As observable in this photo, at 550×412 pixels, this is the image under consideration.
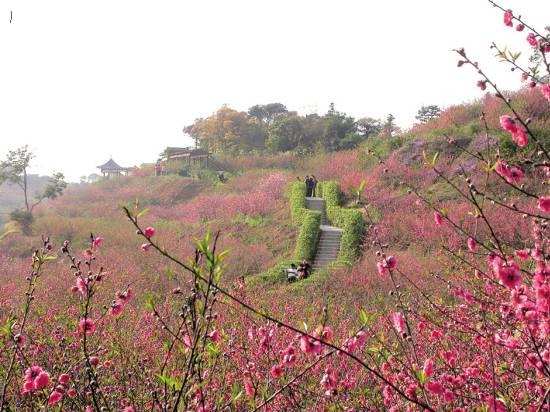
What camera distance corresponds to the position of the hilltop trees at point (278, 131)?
32.5 metres

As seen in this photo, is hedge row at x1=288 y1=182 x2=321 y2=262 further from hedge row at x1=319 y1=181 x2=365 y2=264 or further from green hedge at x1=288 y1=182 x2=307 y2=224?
hedge row at x1=319 y1=181 x2=365 y2=264

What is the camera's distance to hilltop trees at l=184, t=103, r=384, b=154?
32.5 metres

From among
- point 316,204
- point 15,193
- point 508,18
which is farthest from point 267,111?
point 508,18

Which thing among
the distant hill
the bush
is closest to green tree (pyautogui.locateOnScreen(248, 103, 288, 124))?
the distant hill

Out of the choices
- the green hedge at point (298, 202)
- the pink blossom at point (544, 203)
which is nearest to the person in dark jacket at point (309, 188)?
the green hedge at point (298, 202)

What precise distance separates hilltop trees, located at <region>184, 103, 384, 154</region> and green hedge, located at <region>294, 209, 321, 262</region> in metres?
15.3

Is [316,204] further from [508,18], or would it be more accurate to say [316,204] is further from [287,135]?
[508,18]

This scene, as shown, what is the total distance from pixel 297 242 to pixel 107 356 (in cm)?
1060

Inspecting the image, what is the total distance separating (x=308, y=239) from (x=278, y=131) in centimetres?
2036

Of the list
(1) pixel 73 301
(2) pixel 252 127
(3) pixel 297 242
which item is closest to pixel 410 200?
(3) pixel 297 242

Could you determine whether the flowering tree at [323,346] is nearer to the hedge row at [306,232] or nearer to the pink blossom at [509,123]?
the pink blossom at [509,123]

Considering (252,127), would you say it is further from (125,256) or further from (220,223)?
(125,256)

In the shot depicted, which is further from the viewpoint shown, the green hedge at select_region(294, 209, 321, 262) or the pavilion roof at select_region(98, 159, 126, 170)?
the pavilion roof at select_region(98, 159, 126, 170)

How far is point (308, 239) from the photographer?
1563 centimetres
